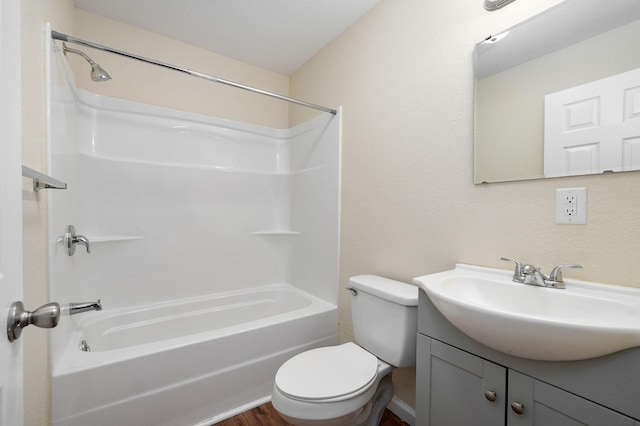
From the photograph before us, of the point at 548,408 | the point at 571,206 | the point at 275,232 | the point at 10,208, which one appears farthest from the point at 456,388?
the point at 275,232

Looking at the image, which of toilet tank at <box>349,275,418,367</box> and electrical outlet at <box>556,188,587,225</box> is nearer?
electrical outlet at <box>556,188,587,225</box>

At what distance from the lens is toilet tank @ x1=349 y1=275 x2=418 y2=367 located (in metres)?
1.27

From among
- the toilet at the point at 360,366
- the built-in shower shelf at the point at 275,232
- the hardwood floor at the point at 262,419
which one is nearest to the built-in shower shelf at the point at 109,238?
the built-in shower shelf at the point at 275,232

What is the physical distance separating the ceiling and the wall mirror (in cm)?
102

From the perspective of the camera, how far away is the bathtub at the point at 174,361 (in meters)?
1.23

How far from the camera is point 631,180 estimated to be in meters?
0.86

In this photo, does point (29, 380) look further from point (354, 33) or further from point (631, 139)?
point (354, 33)

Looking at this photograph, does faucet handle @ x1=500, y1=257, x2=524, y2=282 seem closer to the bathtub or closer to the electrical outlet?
the electrical outlet

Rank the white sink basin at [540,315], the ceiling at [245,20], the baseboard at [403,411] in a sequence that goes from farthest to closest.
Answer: the ceiling at [245,20] → the baseboard at [403,411] → the white sink basin at [540,315]

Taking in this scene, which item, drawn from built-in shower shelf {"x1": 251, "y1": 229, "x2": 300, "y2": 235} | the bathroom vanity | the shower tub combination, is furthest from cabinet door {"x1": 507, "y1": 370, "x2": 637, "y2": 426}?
built-in shower shelf {"x1": 251, "y1": 229, "x2": 300, "y2": 235}

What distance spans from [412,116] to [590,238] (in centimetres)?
94

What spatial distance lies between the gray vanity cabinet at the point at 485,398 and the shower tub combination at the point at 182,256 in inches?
37.9

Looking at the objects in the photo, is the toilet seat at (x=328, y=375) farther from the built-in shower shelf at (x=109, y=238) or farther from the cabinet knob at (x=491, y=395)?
the built-in shower shelf at (x=109, y=238)

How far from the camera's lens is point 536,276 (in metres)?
0.98
